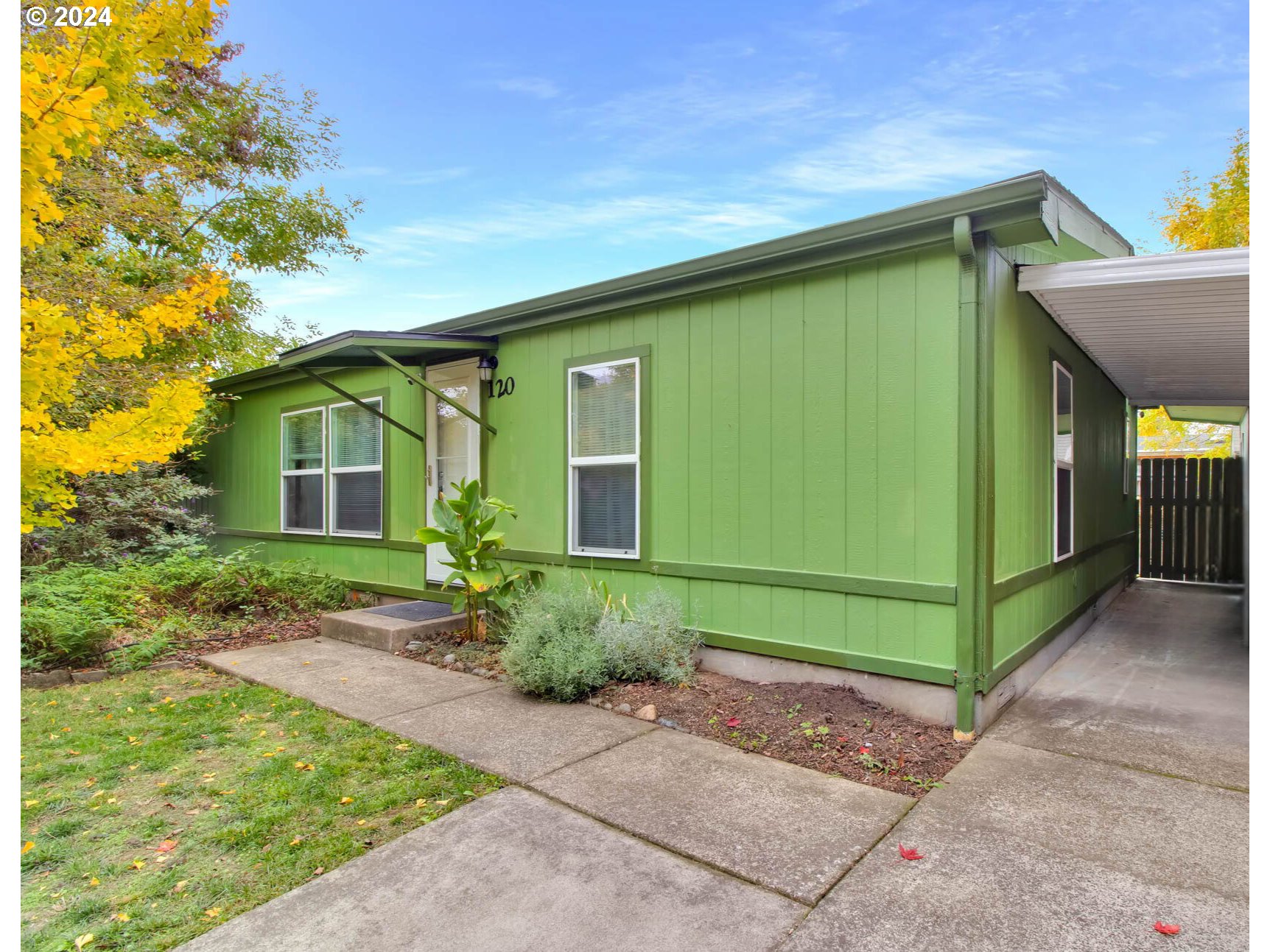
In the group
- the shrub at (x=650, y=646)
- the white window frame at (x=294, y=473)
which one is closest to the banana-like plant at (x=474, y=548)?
the shrub at (x=650, y=646)

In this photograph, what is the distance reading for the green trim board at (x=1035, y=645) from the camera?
368cm

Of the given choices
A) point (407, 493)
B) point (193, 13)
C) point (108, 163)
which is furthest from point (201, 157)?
point (193, 13)

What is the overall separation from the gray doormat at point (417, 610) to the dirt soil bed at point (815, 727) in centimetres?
242

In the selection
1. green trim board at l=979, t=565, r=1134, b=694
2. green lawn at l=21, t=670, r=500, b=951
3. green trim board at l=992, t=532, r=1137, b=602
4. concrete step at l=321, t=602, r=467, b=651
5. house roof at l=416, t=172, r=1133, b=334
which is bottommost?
green lawn at l=21, t=670, r=500, b=951

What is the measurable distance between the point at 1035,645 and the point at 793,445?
7.05 feet

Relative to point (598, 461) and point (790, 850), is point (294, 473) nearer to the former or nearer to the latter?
point (598, 461)

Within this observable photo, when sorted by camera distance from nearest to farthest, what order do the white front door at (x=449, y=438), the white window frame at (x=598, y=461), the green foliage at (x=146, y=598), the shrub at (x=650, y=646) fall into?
the shrub at (x=650, y=646) → the white window frame at (x=598, y=461) → the green foliage at (x=146, y=598) → the white front door at (x=449, y=438)

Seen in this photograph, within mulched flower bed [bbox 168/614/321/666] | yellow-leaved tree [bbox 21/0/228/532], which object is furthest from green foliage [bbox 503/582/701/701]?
mulched flower bed [bbox 168/614/321/666]

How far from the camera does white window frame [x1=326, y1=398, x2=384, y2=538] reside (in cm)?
722

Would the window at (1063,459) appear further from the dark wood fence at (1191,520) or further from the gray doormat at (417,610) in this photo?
the dark wood fence at (1191,520)

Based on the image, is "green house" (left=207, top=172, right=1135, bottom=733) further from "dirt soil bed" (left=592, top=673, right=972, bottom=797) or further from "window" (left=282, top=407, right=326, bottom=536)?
"window" (left=282, top=407, right=326, bottom=536)

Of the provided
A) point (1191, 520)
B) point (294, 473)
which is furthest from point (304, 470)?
point (1191, 520)

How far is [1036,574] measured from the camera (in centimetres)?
451

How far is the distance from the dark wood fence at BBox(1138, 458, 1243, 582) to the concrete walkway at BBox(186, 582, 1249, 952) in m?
6.67
